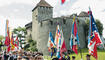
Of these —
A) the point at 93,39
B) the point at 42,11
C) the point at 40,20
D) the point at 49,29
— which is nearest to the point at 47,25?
the point at 49,29

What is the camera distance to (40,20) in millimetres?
52875

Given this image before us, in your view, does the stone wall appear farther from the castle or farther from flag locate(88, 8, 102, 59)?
flag locate(88, 8, 102, 59)

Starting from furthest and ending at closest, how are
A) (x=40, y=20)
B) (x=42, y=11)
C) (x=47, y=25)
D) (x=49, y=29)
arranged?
(x=42, y=11) → (x=40, y=20) → (x=47, y=25) → (x=49, y=29)

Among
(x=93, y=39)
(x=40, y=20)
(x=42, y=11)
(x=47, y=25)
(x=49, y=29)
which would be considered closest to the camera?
(x=93, y=39)

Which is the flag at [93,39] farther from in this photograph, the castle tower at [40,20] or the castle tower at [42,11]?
the castle tower at [42,11]

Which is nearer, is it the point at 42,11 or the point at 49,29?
the point at 49,29

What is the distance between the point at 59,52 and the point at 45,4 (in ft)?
147

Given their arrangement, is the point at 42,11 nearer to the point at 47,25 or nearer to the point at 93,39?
the point at 47,25

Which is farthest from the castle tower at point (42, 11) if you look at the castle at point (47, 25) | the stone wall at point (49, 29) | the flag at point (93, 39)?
the flag at point (93, 39)

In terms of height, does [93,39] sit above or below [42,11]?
below

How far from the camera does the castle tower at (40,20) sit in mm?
47000

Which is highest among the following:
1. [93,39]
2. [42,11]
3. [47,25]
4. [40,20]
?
[42,11]

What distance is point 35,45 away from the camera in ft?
171

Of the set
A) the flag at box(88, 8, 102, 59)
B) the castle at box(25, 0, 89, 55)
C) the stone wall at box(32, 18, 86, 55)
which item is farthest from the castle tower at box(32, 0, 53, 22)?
the flag at box(88, 8, 102, 59)
